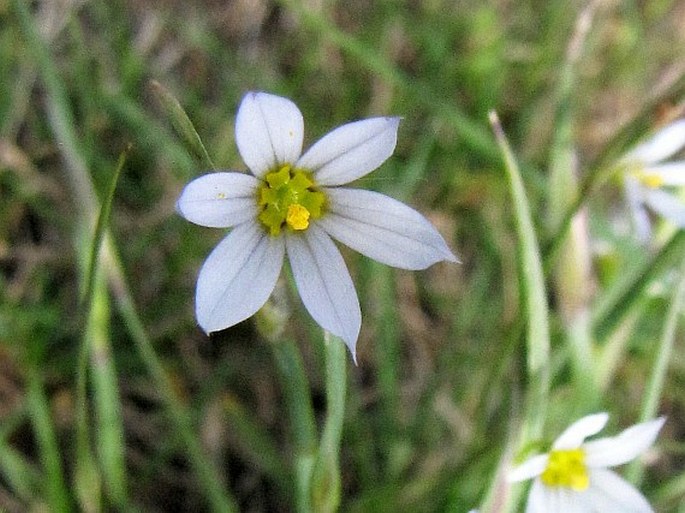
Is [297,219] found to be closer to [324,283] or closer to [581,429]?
[324,283]

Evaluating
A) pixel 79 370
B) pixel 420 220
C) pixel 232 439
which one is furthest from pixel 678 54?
pixel 79 370

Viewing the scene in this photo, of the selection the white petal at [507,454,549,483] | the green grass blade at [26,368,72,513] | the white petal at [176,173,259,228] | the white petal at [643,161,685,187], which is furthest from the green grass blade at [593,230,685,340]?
the green grass blade at [26,368,72,513]

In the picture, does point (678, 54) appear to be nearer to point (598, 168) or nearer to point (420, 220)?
point (598, 168)

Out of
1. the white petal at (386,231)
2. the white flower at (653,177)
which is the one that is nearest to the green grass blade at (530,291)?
the white petal at (386,231)

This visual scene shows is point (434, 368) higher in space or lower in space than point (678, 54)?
lower

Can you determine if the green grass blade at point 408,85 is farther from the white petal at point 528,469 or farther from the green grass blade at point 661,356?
the white petal at point 528,469

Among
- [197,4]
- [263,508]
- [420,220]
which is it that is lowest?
[420,220]

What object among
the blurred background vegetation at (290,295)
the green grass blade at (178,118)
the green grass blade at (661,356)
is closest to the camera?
the green grass blade at (178,118)

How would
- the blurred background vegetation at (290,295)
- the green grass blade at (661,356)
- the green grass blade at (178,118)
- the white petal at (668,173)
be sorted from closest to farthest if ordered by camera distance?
the green grass blade at (178,118) → the green grass blade at (661,356) → the white petal at (668,173) → the blurred background vegetation at (290,295)
